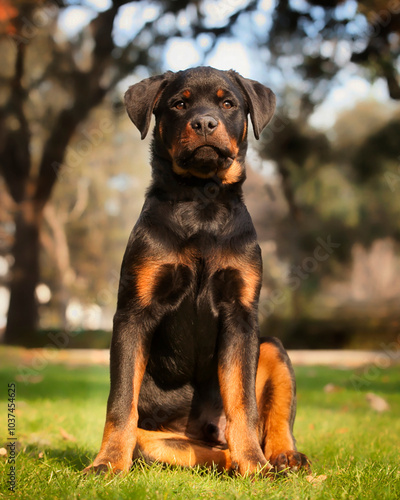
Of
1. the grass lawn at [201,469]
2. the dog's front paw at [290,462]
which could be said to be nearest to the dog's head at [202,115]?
the dog's front paw at [290,462]

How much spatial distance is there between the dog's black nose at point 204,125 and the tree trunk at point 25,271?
13.7m

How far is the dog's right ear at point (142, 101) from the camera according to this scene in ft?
10.7

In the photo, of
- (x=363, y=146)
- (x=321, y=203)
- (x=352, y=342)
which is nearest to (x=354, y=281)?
(x=321, y=203)

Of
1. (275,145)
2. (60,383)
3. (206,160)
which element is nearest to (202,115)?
(206,160)

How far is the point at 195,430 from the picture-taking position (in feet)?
10.1

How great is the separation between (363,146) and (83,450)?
36.5 feet

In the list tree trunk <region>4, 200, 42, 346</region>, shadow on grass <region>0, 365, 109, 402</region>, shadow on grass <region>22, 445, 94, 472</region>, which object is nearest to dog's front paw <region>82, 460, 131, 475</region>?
shadow on grass <region>22, 445, 94, 472</region>

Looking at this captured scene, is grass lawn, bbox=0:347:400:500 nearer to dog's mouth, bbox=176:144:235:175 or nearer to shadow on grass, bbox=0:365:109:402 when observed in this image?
shadow on grass, bbox=0:365:109:402

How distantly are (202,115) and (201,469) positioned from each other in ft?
5.84

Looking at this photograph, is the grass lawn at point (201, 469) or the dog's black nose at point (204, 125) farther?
the dog's black nose at point (204, 125)

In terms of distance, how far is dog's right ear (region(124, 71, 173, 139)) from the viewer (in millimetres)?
3262

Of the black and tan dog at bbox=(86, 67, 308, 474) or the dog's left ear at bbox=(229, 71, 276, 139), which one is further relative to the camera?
the dog's left ear at bbox=(229, 71, 276, 139)

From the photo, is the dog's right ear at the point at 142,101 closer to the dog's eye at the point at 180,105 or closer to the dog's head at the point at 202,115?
the dog's head at the point at 202,115

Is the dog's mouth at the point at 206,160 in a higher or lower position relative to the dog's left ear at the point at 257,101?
lower
